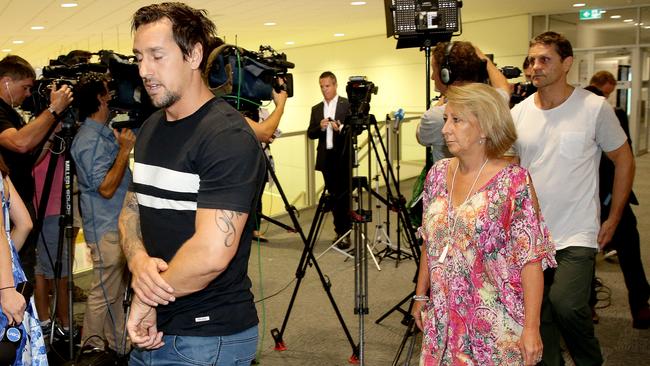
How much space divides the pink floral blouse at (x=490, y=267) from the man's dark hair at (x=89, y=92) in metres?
1.97

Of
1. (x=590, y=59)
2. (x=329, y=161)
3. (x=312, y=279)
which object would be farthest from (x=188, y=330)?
(x=590, y=59)

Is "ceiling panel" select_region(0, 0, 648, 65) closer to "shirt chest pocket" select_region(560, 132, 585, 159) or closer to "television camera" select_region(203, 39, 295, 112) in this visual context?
"television camera" select_region(203, 39, 295, 112)

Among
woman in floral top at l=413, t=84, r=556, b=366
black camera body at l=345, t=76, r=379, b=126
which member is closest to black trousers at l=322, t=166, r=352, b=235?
black camera body at l=345, t=76, r=379, b=126

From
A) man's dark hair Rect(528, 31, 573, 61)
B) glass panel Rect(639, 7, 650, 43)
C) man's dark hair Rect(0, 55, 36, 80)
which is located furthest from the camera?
glass panel Rect(639, 7, 650, 43)

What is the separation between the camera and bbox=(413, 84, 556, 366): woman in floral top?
1846 millimetres

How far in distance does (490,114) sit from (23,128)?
2.41 meters

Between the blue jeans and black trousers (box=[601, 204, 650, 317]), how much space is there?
282 cm

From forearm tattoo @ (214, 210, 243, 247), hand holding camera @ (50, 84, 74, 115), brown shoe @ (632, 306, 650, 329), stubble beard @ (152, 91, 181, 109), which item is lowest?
brown shoe @ (632, 306, 650, 329)

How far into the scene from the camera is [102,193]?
293 cm

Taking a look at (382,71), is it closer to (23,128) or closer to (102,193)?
(23,128)

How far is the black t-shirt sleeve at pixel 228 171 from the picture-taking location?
1.33 metres

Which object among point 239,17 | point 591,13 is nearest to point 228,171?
point 239,17

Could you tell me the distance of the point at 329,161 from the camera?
584cm

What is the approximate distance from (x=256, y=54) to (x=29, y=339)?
1.41 meters
